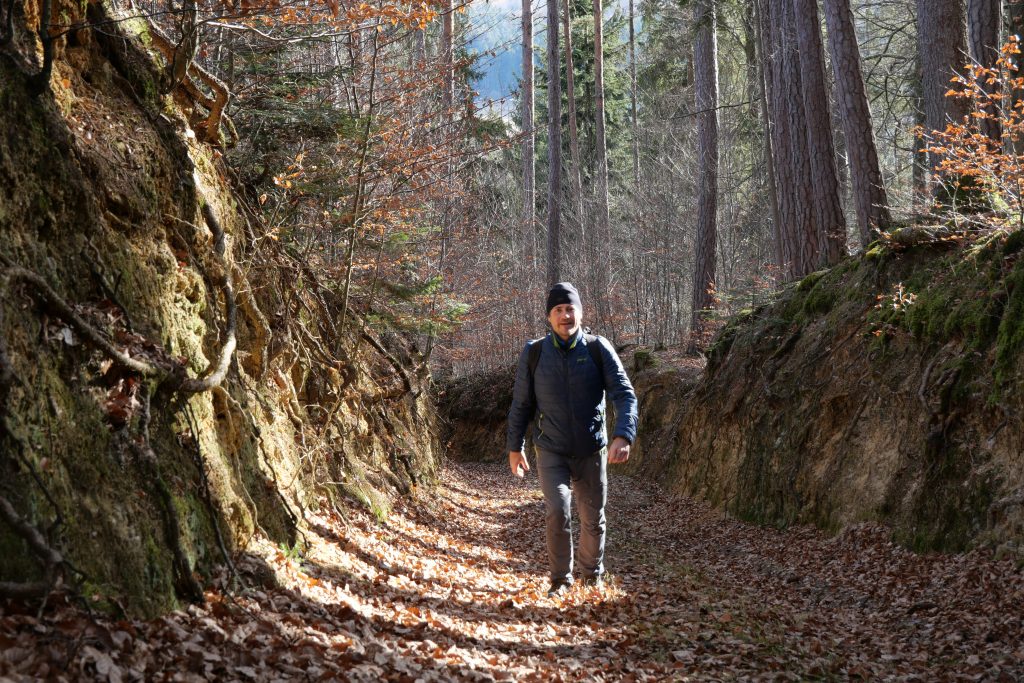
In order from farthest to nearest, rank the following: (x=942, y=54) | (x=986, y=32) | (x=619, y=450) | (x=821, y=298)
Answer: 1. (x=821, y=298)
2. (x=942, y=54)
3. (x=986, y=32)
4. (x=619, y=450)

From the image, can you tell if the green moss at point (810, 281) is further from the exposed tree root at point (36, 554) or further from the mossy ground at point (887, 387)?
the exposed tree root at point (36, 554)

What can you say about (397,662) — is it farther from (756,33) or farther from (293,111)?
(756,33)

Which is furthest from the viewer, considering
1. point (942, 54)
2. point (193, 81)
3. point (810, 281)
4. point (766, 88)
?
point (766, 88)

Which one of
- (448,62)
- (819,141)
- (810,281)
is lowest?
(810,281)

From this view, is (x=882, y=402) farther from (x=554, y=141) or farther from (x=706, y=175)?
(x=554, y=141)

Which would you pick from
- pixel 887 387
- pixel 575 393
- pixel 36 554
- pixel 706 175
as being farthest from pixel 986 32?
pixel 36 554

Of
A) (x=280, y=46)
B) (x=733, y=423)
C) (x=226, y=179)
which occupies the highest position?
(x=280, y=46)

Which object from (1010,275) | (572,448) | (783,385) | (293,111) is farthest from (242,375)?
(783,385)

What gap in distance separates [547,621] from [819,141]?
11370 mm

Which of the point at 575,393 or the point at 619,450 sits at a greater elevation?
the point at 575,393

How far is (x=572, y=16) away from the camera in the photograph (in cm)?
3334

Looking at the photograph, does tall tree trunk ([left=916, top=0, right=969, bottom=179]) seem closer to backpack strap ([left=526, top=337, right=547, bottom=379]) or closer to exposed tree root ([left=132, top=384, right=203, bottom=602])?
backpack strap ([left=526, top=337, right=547, bottom=379])

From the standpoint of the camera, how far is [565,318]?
651 cm

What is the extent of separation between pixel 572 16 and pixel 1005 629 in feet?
104
